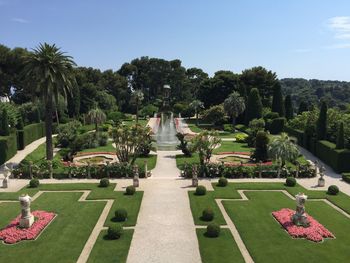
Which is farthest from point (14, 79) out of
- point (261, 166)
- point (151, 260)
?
point (151, 260)

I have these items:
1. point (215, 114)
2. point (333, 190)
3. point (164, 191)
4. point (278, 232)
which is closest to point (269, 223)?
point (278, 232)

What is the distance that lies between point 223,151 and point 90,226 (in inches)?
1170

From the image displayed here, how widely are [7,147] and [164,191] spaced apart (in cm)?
2267

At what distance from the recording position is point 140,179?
122ft

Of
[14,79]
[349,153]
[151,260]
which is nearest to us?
[151,260]

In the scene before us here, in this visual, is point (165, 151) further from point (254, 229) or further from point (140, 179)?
point (254, 229)

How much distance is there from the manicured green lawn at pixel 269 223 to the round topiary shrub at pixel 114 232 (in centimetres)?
460

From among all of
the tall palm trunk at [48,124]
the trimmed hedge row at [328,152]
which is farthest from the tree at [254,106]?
the tall palm trunk at [48,124]

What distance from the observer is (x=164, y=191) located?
108 feet

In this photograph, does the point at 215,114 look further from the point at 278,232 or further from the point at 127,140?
the point at 278,232

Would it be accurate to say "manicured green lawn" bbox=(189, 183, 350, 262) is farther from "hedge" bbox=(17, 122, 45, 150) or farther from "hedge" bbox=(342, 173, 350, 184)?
"hedge" bbox=(17, 122, 45, 150)

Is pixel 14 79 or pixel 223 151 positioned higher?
pixel 14 79

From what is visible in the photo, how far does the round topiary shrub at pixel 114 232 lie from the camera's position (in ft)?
74.5

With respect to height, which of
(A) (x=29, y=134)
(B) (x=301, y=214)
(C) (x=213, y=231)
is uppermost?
(A) (x=29, y=134)
